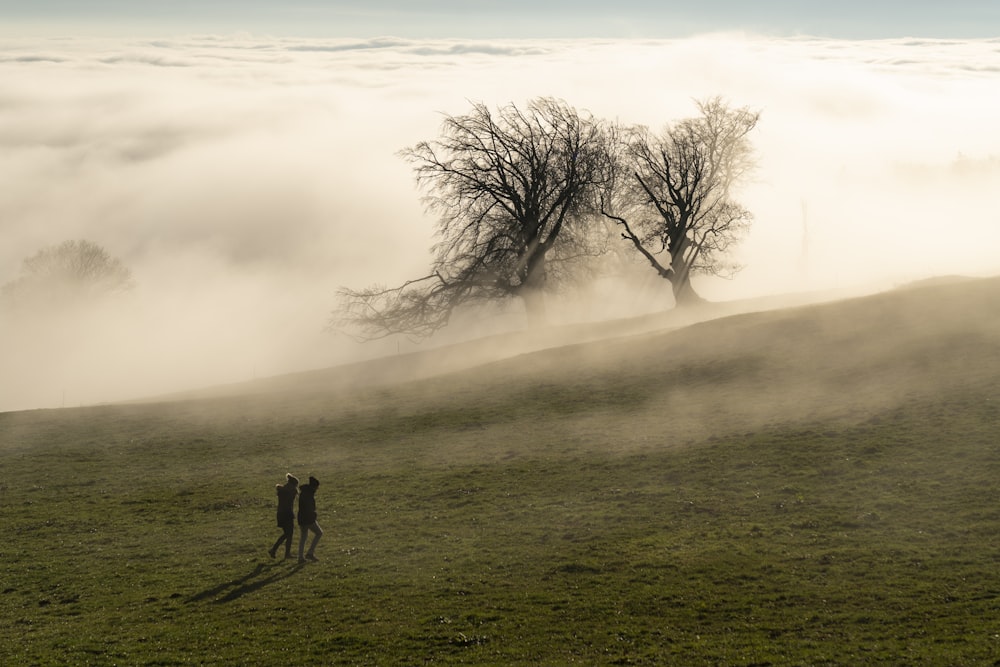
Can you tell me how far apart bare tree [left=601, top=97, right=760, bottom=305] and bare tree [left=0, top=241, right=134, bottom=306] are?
80.9 metres

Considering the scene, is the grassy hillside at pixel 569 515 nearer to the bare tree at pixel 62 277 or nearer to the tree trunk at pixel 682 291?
the tree trunk at pixel 682 291

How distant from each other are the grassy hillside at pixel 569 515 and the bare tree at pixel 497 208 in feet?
50.6

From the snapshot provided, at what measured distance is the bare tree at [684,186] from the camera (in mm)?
68938

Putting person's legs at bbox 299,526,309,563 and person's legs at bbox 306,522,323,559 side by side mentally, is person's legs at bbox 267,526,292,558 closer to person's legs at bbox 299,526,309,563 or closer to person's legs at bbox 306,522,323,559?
person's legs at bbox 299,526,309,563

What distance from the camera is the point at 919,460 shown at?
2945 centimetres

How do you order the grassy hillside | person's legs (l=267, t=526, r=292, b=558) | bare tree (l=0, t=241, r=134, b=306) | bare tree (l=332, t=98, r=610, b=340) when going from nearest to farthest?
the grassy hillside < person's legs (l=267, t=526, r=292, b=558) < bare tree (l=332, t=98, r=610, b=340) < bare tree (l=0, t=241, r=134, b=306)

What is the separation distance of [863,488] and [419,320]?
39.9 metres

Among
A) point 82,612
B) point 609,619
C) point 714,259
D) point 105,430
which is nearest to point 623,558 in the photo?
point 609,619

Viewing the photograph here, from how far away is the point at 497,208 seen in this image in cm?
6631

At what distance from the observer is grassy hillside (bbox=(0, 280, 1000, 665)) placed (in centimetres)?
1992

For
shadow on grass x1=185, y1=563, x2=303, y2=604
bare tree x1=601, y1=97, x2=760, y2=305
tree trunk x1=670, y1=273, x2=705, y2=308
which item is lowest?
shadow on grass x1=185, y1=563, x2=303, y2=604

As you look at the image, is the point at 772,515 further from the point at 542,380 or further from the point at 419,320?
the point at 419,320

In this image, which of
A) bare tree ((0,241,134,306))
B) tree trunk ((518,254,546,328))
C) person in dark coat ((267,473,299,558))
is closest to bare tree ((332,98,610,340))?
tree trunk ((518,254,546,328))

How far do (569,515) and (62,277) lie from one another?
11167 cm
